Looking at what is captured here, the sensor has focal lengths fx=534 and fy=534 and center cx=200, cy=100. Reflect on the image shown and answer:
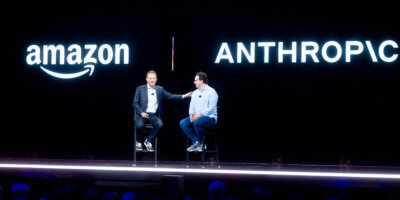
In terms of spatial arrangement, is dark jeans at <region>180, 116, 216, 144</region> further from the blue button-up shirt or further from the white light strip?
the white light strip

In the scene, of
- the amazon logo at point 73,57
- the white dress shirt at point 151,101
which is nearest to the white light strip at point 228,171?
the white dress shirt at point 151,101

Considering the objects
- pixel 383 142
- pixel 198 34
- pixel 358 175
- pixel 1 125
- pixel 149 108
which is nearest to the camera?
pixel 358 175

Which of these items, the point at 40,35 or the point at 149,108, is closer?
the point at 149,108

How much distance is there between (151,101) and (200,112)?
26.1 inches

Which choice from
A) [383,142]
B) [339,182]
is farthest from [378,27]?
[339,182]

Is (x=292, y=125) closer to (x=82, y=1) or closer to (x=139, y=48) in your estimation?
(x=139, y=48)

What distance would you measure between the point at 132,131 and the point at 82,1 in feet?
6.81

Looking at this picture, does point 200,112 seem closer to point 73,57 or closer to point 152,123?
point 152,123

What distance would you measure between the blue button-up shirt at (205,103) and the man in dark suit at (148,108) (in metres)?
0.44

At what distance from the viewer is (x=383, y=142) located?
691cm

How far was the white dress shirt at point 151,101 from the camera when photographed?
648 cm

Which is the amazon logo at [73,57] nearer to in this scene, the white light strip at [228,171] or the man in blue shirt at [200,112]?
the man in blue shirt at [200,112]

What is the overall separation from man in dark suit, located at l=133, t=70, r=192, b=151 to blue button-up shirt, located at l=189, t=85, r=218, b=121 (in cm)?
44

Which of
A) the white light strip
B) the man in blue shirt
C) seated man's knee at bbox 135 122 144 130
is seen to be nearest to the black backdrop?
the man in blue shirt
